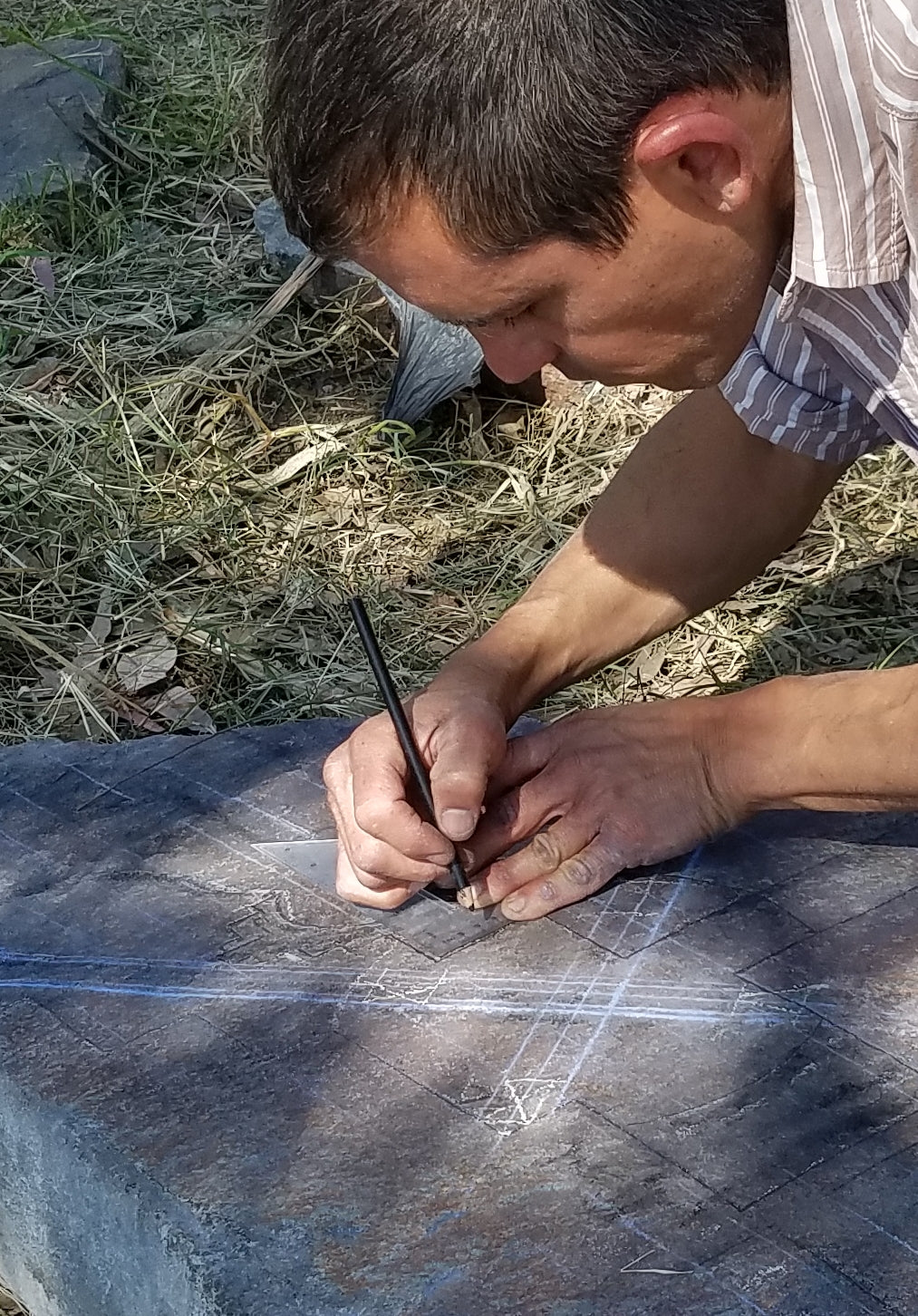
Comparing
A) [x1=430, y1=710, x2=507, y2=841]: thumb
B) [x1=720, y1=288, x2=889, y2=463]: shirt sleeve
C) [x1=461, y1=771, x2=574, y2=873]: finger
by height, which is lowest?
[x1=461, y1=771, x2=574, y2=873]: finger

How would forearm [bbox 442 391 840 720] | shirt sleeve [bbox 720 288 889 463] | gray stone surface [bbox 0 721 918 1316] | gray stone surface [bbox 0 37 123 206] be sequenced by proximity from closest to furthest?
gray stone surface [bbox 0 721 918 1316], shirt sleeve [bbox 720 288 889 463], forearm [bbox 442 391 840 720], gray stone surface [bbox 0 37 123 206]

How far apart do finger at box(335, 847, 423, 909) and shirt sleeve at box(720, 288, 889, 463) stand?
0.75 metres

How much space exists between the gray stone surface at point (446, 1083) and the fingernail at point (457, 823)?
130 millimetres

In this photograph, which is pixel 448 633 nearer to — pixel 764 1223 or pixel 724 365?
pixel 724 365

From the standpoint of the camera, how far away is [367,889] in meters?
1.96

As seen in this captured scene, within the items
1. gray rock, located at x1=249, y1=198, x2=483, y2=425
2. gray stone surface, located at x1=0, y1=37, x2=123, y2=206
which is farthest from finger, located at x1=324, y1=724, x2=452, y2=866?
gray stone surface, located at x1=0, y1=37, x2=123, y2=206

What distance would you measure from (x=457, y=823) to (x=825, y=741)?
1.36ft

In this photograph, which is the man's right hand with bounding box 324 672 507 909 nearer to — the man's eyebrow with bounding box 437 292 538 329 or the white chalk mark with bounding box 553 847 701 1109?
the white chalk mark with bounding box 553 847 701 1109

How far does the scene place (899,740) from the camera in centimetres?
177

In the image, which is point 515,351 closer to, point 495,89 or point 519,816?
point 495,89

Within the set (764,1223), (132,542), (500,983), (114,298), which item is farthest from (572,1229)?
(114,298)

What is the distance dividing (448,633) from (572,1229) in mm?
1881

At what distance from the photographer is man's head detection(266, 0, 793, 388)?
1.39 meters

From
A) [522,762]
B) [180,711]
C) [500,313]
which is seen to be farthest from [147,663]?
[500,313]
